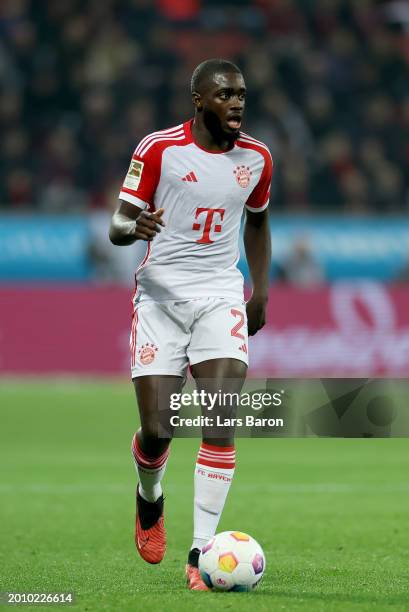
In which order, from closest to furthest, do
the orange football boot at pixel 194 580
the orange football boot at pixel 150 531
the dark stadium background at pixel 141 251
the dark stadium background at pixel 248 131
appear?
the orange football boot at pixel 194 580
the orange football boot at pixel 150 531
the dark stadium background at pixel 141 251
the dark stadium background at pixel 248 131

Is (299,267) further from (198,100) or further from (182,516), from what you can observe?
(198,100)

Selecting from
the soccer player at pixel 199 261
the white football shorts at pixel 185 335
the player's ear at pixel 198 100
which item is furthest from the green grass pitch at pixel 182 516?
the player's ear at pixel 198 100

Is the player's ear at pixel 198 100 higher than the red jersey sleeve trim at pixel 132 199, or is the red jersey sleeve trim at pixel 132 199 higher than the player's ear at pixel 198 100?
the player's ear at pixel 198 100

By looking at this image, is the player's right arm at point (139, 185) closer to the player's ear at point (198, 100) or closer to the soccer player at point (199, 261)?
the soccer player at point (199, 261)

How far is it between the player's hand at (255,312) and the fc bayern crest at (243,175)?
2.04 ft

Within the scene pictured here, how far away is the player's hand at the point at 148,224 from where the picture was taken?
5523 mm

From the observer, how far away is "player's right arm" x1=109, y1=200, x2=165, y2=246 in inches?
218

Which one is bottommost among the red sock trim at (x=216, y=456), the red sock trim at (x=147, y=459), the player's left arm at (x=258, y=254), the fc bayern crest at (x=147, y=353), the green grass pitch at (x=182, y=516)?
the green grass pitch at (x=182, y=516)

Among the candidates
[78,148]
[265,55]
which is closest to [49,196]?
[78,148]

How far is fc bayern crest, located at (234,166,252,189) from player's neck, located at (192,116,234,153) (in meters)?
0.12

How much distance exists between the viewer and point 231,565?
5.54 meters

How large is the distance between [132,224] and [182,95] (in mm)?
13116

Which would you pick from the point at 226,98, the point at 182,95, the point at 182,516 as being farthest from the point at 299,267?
the point at 226,98

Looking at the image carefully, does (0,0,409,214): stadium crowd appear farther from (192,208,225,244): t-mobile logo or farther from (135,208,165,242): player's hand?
(135,208,165,242): player's hand
